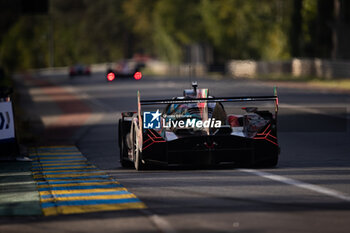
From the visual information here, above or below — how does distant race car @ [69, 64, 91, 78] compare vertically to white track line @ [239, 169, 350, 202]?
below

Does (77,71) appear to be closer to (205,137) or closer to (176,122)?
(176,122)

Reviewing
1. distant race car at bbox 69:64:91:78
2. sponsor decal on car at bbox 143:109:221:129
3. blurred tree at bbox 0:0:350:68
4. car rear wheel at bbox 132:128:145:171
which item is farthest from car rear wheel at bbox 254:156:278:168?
distant race car at bbox 69:64:91:78

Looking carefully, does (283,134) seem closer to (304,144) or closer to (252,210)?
(304,144)

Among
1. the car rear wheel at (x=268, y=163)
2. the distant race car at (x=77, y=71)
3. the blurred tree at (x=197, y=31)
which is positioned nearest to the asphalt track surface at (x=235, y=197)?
the car rear wheel at (x=268, y=163)

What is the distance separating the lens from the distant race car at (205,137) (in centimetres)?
1444

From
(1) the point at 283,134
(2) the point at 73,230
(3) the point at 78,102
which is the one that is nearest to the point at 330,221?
(2) the point at 73,230

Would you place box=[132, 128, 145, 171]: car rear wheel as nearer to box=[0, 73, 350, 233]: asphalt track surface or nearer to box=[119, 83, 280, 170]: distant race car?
box=[119, 83, 280, 170]: distant race car

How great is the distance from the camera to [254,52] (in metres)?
89.3

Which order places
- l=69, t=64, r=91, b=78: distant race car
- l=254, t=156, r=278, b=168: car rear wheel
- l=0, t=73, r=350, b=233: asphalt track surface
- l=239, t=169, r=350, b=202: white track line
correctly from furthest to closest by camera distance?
l=69, t=64, r=91, b=78: distant race car, l=254, t=156, r=278, b=168: car rear wheel, l=239, t=169, r=350, b=202: white track line, l=0, t=73, r=350, b=233: asphalt track surface

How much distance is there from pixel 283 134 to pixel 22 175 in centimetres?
866

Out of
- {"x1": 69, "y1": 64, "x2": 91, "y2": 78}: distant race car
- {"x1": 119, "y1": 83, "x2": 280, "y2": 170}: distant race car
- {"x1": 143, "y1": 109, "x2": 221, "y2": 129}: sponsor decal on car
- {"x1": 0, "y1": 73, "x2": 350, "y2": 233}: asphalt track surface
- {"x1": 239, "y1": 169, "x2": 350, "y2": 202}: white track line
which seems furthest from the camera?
{"x1": 69, "y1": 64, "x2": 91, "y2": 78}: distant race car

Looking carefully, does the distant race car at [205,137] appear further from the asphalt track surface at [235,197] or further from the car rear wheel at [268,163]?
the asphalt track surface at [235,197]

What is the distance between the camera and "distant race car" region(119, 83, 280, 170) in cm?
1444

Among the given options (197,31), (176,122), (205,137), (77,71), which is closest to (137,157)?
(176,122)
